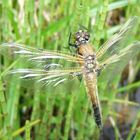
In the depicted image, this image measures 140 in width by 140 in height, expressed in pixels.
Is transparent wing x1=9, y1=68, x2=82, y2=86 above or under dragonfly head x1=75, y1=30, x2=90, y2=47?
under

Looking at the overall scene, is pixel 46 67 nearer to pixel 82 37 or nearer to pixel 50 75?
pixel 50 75

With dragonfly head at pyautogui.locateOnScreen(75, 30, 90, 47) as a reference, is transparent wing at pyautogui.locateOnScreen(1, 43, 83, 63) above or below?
below

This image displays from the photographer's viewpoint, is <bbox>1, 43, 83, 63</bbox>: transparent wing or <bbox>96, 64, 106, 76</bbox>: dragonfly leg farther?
<bbox>96, 64, 106, 76</bbox>: dragonfly leg

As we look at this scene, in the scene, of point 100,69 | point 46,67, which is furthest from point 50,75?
point 100,69

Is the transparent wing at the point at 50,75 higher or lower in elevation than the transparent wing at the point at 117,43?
lower
